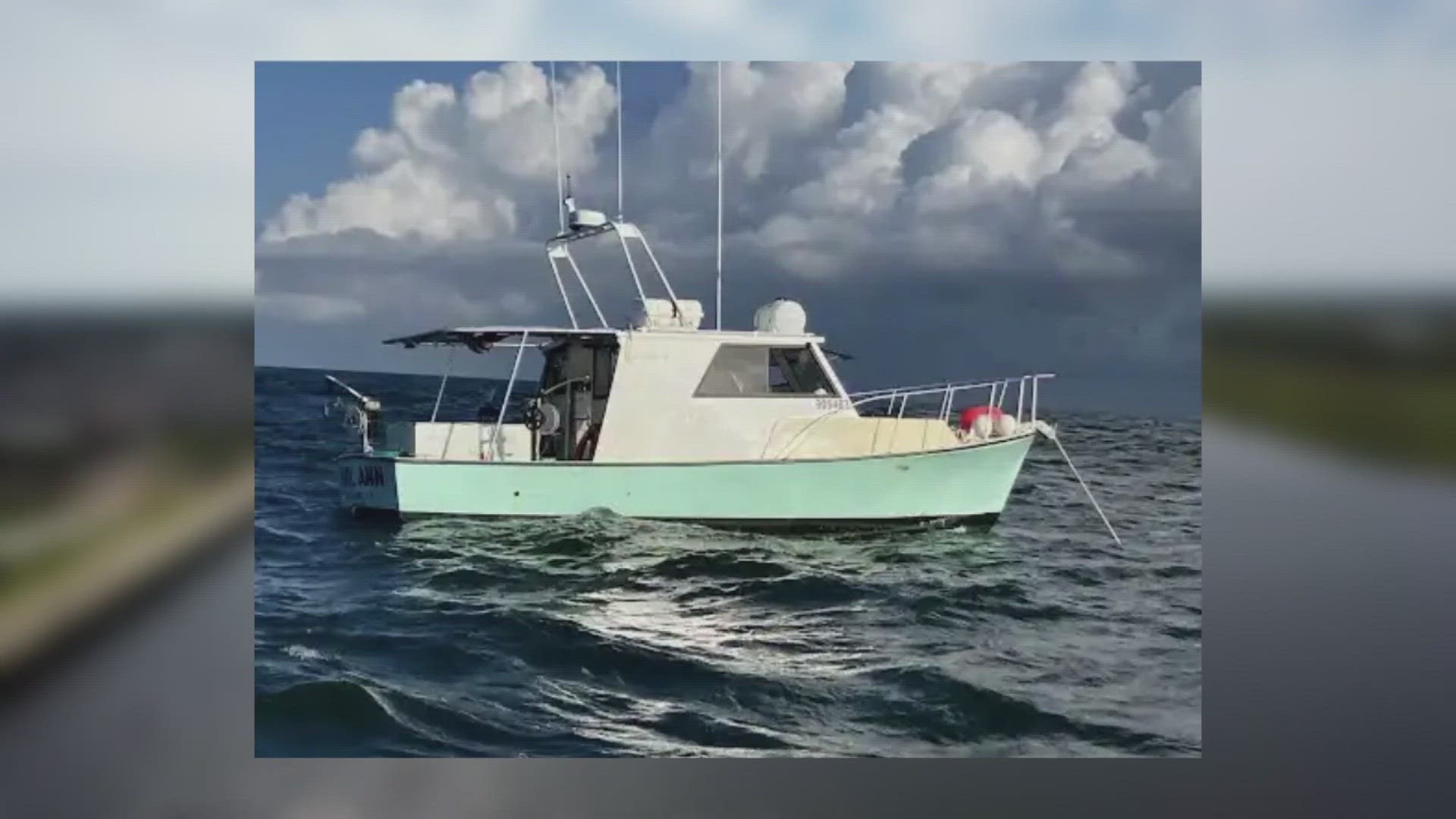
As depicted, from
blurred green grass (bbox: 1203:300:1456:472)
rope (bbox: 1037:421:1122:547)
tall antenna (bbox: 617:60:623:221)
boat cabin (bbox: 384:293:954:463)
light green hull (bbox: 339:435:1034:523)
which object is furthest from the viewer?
boat cabin (bbox: 384:293:954:463)

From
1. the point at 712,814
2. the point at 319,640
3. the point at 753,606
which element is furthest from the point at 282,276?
the point at 712,814

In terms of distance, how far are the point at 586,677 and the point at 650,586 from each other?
1.82ft

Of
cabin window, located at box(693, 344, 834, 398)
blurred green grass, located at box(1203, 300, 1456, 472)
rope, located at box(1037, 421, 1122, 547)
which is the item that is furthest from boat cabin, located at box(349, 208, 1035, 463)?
blurred green grass, located at box(1203, 300, 1456, 472)

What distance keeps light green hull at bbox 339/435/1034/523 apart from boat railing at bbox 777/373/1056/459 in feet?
0.49

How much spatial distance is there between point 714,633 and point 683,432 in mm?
1101

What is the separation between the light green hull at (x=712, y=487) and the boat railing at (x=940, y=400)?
15 cm

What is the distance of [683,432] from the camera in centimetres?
546

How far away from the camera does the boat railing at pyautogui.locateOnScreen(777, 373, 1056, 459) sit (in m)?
4.95

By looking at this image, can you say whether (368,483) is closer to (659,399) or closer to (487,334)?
(487,334)

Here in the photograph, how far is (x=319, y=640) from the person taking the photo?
14.7ft

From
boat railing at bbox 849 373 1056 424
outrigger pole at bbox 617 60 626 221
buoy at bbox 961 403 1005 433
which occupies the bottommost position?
buoy at bbox 961 403 1005 433

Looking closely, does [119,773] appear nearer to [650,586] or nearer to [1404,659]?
[650,586]

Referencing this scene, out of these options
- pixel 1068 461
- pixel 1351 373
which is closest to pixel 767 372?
pixel 1068 461

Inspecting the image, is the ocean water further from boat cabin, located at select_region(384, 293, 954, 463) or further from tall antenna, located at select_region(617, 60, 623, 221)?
tall antenna, located at select_region(617, 60, 623, 221)
